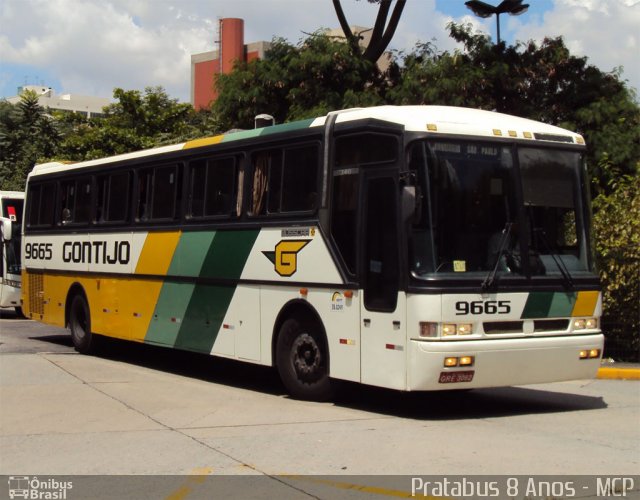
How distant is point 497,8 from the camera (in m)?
21.7

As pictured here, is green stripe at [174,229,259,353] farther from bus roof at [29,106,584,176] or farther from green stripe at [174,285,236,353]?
bus roof at [29,106,584,176]

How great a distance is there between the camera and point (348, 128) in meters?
10.7

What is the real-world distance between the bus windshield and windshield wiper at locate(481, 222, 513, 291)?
1 cm

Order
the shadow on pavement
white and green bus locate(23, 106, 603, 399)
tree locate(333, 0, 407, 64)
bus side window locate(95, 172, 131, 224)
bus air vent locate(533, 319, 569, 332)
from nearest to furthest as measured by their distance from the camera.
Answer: white and green bus locate(23, 106, 603, 399)
bus air vent locate(533, 319, 569, 332)
the shadow on pavement
bus side window locate(95, 172, 131, 224)
tree locate(333, 0, 407, 64)

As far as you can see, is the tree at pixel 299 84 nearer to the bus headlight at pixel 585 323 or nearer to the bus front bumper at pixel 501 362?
the bus headlight at pixel 585 323

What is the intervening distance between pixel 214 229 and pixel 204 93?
75.2 metres

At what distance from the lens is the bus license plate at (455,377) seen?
9547 mm

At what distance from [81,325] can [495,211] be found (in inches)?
383

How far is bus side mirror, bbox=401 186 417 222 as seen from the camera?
9.48 m

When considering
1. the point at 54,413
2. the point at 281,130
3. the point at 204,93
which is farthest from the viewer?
the point at 204,93
